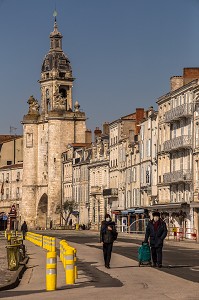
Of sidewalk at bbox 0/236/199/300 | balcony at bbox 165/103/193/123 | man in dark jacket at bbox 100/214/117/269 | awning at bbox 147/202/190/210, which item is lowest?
sidewalk at bbox 0/236/199/300

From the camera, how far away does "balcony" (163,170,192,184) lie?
90950 millimetres

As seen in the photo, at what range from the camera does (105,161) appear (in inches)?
5463

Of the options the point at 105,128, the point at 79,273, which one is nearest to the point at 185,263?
the point at 79,273

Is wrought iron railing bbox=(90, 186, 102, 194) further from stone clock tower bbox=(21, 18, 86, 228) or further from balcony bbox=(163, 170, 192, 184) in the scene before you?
balcony bbox=(163, 170, 192, 184)

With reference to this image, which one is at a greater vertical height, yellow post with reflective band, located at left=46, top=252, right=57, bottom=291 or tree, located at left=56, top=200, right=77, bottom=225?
tree, located at left=56, top=200, right=77, bottom=225

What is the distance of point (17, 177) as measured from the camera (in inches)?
7633

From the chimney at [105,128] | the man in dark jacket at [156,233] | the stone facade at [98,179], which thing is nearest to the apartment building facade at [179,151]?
the stone facade at [98,179]

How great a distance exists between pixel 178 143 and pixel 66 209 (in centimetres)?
A: 6912

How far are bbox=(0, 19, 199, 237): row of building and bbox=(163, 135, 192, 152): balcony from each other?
9cm

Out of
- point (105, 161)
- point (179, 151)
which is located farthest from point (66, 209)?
point (179, 151)

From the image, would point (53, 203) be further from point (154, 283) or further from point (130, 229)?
point (154, 283)

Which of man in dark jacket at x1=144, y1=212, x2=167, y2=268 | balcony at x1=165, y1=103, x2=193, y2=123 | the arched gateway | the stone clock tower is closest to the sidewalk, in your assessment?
man in dark jacket at x1=144, y1=212, x2=167, y2=268

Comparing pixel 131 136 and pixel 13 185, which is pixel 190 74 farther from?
pixel 13 185

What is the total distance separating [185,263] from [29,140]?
14088 centimetres
